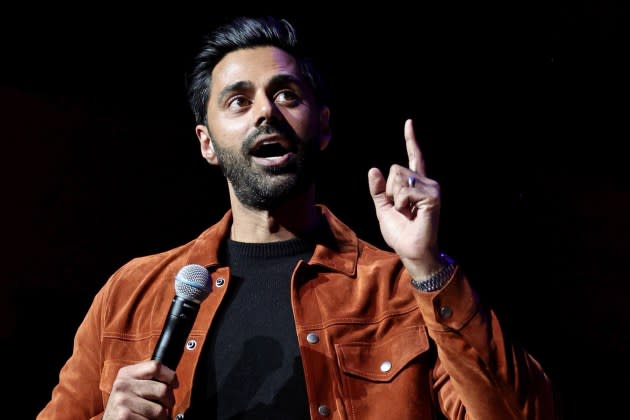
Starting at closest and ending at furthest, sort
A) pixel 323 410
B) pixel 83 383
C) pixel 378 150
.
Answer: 1. pixel 323 410
2. pixel 83 383
3. pixel 378 150

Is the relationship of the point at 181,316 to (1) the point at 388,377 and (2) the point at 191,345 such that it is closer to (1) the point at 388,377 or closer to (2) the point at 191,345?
(2) the point at 191,345

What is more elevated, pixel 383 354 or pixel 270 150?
pixel 270 150

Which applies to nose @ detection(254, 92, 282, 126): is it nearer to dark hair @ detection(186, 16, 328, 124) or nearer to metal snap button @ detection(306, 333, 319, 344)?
dark hair @ detection(186, 16, 328, 124)

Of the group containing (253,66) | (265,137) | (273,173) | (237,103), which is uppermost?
(253,66)

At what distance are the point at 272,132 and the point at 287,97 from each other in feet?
0.49

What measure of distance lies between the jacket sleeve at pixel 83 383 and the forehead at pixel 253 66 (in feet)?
2.46

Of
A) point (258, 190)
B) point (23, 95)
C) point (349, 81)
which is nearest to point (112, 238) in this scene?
point (23, 95)

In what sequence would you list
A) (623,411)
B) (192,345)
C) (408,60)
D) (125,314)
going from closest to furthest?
1. (192,345)
2. (125,314)
3. (623,411)
4. (408,60)

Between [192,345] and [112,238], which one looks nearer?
[192,345]

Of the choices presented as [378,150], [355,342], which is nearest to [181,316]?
[355,342]

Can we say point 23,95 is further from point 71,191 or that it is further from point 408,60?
point 408,60

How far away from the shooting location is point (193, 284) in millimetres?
1435

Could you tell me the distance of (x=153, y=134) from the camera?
2609mm

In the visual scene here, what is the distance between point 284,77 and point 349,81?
675 millimetres
